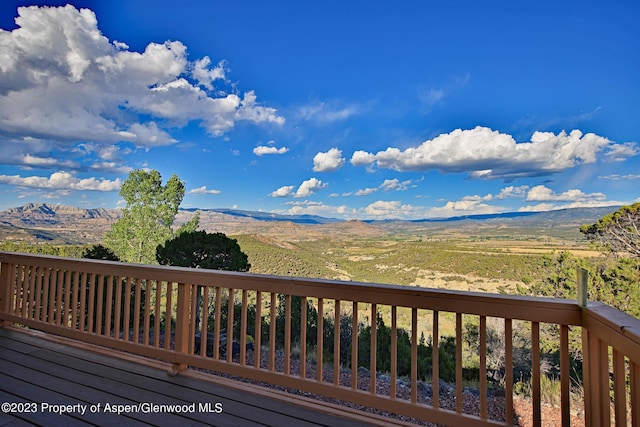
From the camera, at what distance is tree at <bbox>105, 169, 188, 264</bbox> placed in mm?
8648

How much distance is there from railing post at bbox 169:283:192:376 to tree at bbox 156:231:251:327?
4.29 metres

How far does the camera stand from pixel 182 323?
241 centimetres

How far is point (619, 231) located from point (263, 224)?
263 inches

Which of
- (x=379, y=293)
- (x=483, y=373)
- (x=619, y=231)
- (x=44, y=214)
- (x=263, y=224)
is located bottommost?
(x=483, y=373)

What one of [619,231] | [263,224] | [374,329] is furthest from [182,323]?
[619,231]

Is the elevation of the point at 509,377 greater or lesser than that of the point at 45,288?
lesser

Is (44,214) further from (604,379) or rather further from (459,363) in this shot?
(604,379)

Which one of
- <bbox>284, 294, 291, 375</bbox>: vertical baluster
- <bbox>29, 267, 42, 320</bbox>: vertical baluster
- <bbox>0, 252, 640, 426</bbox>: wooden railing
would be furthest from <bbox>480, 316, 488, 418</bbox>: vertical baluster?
<bbox>29, 267, 42, 320</bbox>: vertical baluster

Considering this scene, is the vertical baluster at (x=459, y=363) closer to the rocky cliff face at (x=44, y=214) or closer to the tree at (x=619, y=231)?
the tree at (x=619, y=231)

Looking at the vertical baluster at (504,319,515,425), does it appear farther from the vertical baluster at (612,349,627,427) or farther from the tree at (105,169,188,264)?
the tree at (105,169,188,264)

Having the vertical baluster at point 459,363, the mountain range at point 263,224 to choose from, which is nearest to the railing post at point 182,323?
the vertical baluster at point 459,363

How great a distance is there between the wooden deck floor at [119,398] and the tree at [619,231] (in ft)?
17.5

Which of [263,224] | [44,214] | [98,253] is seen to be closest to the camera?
[44,214]

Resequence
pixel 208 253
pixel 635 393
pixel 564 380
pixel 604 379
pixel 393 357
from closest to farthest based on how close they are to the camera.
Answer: pixel 635 393 → pixel 604 379 → pixel 564 380 → pixel 393 357 → pixel 208 253
